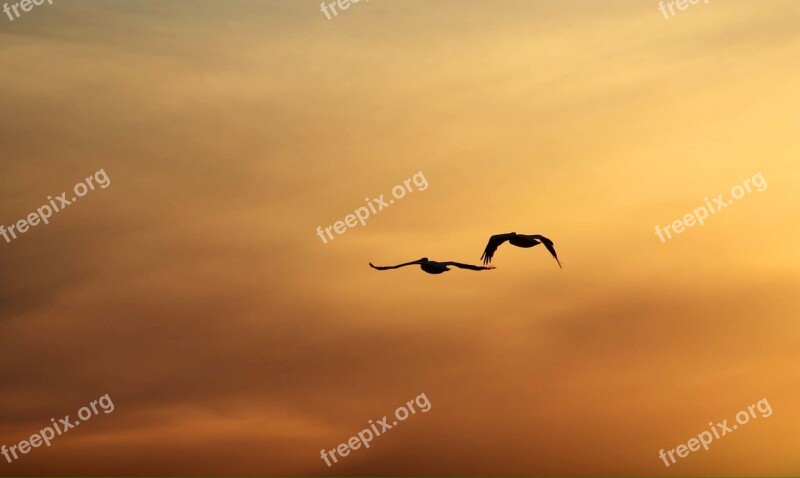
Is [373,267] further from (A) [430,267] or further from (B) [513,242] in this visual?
(B) [513,242]

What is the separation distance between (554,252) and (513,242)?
215 centimetres

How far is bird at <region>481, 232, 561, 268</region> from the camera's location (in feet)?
169

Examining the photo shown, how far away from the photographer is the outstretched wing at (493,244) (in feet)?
172

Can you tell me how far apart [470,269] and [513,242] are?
10.6ft

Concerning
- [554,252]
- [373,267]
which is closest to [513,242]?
[554,252]

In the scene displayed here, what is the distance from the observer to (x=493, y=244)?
173 feet

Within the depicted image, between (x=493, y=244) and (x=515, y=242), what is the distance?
102cm

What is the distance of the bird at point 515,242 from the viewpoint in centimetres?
5150

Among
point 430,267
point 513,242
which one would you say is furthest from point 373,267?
point 513,242

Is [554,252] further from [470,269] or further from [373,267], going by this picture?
[373,267]

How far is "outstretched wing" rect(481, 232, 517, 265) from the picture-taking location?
5228cm

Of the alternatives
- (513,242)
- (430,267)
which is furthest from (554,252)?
(430,267)

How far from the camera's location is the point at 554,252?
5159 cm

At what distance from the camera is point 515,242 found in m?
52.7
